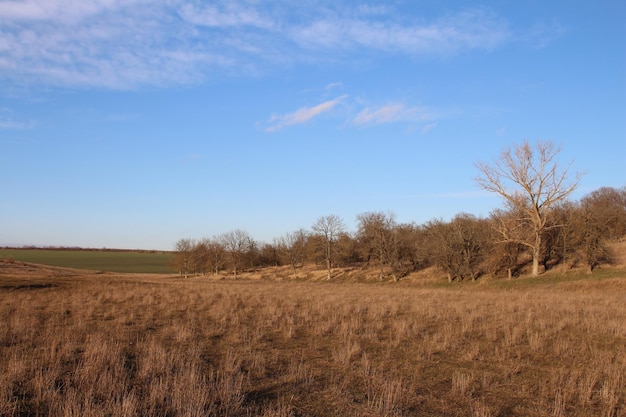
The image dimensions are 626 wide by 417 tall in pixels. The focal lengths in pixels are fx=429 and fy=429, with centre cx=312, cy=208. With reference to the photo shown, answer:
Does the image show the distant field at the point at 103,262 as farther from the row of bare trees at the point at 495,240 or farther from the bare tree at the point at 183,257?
the row of bare trees at the point at 495,240

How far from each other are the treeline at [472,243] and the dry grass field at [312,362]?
25.8m

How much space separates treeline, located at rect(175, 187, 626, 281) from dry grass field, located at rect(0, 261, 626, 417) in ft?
84.7

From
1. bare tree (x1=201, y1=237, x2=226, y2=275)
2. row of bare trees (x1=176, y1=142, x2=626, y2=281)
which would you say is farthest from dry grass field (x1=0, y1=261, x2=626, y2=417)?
bare tree (x1=201, y1=237, x2=226, y2=275)

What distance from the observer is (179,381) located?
7.31m

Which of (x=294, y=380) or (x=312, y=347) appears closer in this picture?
(x=294, y=380)

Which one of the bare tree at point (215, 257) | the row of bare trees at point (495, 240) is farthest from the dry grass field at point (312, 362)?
the bare tree at point (215, 257)

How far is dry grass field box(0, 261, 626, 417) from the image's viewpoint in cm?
655

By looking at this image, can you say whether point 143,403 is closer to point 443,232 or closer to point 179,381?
point 179,381

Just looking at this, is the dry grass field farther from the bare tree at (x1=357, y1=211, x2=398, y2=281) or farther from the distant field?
the distant field

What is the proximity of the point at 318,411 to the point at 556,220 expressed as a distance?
141 ft

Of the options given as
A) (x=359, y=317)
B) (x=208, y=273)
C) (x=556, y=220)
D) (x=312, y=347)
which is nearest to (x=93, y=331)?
(x=312, y=347)

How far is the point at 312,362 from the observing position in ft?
31.2

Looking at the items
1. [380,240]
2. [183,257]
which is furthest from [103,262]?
[380,240]

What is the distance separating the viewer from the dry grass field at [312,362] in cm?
655
